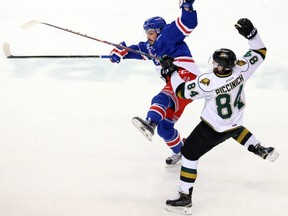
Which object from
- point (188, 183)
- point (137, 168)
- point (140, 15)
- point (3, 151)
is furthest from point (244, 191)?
point (140, 15)

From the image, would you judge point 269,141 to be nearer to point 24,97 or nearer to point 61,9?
point 24,97

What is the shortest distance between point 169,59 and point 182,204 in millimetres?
914

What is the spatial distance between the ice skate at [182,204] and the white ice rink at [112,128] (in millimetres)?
56

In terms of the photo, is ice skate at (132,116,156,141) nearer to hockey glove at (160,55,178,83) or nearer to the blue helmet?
hockey glove at (160,55,178,83)

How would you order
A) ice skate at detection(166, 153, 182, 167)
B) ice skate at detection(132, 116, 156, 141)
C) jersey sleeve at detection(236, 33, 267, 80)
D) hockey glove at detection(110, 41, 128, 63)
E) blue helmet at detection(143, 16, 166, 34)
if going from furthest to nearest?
hockey glove at detection(110, 41, 128, 63)
ice skate at detection(166, 153, 182, 167)
blue helmet at detection(143, 16, 166, 34)
ice skate at detection(132, 116, 156, 141)
jersey sleeve at detection(236, 33, 267, 80)

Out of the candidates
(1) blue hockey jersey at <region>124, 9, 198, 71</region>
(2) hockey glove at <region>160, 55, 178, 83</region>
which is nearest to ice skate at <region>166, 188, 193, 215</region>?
(2) hockey glove at <region>160, 55, 178, 83</region>

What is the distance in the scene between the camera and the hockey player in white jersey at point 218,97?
10.00 feet

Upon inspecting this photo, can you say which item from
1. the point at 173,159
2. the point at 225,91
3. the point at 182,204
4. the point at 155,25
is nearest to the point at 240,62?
the point at 225,91

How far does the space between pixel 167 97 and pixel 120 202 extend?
772 mm

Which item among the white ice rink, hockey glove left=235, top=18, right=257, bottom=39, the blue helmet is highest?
hockey glove left=235, top=18, right=257, bottom=39

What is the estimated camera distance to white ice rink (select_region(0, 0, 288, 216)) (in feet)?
11.1

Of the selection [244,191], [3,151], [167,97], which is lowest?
[3,151]

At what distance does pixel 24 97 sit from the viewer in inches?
194

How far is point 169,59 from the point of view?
3438 millimetres
